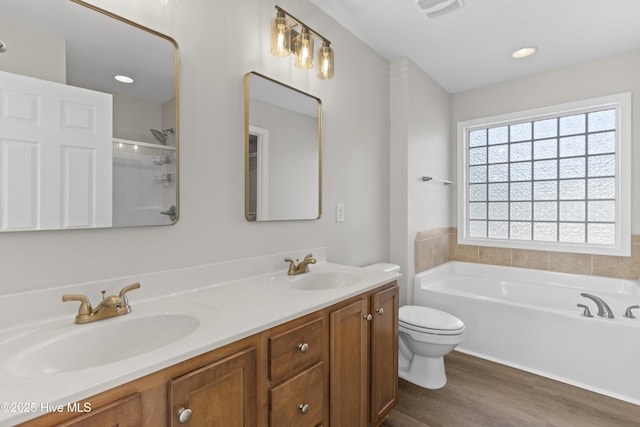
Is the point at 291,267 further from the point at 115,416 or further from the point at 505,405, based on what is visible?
the point at 505,405

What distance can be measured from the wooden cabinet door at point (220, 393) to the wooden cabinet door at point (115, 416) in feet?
0.25

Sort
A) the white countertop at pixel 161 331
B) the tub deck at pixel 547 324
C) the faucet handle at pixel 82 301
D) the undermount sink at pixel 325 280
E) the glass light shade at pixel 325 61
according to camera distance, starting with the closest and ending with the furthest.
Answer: the white countertop at pixel 161 331, the faucet handle at pixel 82 301, the undermount sink at pixel 325 280, the glass light shade at pixel 325 61, the tub deck at pixel 547 324

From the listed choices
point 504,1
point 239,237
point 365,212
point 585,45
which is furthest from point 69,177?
point 585,45

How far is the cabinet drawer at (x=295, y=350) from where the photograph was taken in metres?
1.03

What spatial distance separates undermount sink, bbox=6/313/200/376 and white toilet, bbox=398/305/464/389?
1.59m

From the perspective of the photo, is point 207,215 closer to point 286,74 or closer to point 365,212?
point 286,74

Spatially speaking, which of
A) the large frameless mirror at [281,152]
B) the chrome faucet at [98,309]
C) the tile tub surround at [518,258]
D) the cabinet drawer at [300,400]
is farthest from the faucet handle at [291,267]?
the tile tub surround at [518,258]

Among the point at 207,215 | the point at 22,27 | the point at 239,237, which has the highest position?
the point at 22,27

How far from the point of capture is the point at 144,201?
1.22 meters

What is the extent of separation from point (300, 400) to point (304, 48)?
1720 millimetres

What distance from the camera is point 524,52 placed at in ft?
8.51

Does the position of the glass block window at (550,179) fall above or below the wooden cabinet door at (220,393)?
above

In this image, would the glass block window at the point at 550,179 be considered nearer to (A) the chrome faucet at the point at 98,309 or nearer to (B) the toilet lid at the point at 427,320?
(B) the toilet lid at the point at 427,320

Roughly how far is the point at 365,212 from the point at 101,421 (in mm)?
2040
